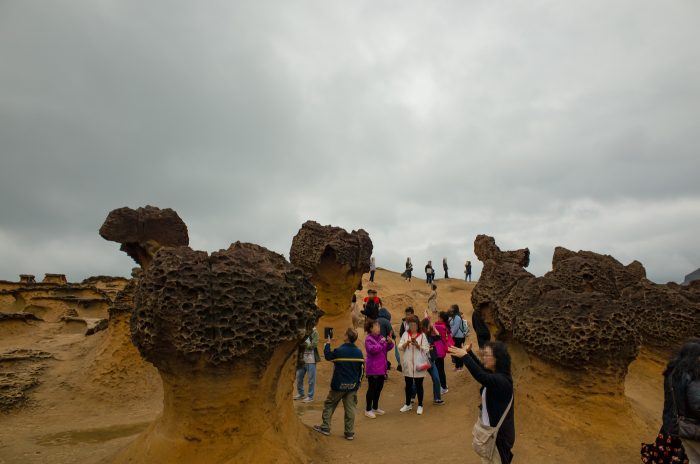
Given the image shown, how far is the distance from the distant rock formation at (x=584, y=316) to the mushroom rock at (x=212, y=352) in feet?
12.9

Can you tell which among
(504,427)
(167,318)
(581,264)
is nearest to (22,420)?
(167,318)

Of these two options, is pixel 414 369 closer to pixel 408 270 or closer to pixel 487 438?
pixel 487 438

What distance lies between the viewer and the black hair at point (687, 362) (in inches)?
150

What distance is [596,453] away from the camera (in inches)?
226

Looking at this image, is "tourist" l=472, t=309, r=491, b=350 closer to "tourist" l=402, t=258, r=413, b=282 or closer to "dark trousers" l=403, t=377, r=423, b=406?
"dark trousers" l=403, t=377, r=423, b=406

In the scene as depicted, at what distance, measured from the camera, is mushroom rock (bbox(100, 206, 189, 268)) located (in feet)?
43.2

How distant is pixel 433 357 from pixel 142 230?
957cm

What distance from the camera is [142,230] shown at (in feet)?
44.1

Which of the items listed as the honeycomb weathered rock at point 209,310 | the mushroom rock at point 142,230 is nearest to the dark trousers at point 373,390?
the honeycomb weathered rock at point 209,310

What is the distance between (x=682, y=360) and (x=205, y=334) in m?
4.44

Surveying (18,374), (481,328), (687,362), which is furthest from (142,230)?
(687,362)

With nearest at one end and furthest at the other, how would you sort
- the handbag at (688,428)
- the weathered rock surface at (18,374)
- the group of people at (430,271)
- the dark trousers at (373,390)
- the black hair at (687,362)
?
the handbag at (688,428), the black hair at (687,362), the dark trousers at (373,390), the weathered rock surface at (18,374), the group of people at (430,271)

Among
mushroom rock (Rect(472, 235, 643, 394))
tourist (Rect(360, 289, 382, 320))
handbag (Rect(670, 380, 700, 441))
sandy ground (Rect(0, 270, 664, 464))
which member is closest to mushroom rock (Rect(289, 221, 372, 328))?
tourist (Rect(360, 289, 382, 320))

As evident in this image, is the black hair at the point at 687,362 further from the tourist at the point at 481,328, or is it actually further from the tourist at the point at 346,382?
the tourist at the point at 481,328
